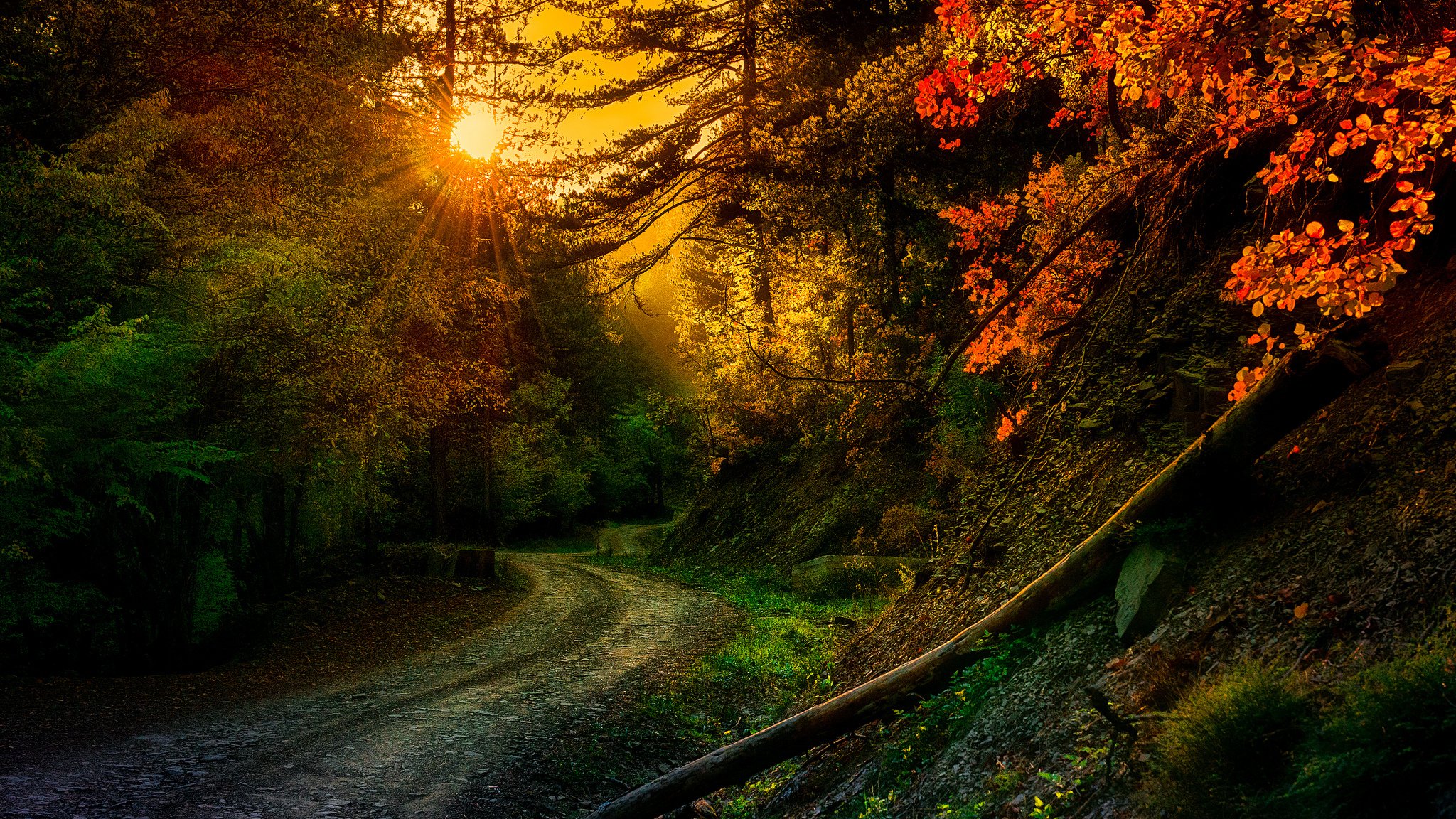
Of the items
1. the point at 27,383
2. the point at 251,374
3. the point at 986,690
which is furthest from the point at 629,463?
the point at 986,690

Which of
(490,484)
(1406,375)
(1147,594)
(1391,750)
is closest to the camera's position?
(1391,750)

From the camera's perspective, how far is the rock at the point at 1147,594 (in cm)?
489

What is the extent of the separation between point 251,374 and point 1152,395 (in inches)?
473

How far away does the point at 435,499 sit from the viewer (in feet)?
83.5

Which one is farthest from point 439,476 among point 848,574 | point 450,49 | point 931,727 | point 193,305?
point 931,727

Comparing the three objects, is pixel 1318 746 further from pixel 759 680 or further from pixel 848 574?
pixel 848 574

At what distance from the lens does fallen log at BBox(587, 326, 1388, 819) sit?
5.00 metres

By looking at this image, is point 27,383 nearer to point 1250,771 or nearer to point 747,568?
point 1250,771

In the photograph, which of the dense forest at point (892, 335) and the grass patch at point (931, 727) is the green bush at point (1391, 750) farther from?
the grass patch at point (931, 727)

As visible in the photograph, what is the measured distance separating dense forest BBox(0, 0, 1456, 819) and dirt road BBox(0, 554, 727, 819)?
80 centimetres

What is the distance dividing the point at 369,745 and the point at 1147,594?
7484 millimetres

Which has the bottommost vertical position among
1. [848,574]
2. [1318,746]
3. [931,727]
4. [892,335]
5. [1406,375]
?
[848,574]

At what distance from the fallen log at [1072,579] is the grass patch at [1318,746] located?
1.81m

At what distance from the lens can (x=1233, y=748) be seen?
3.35 meters
